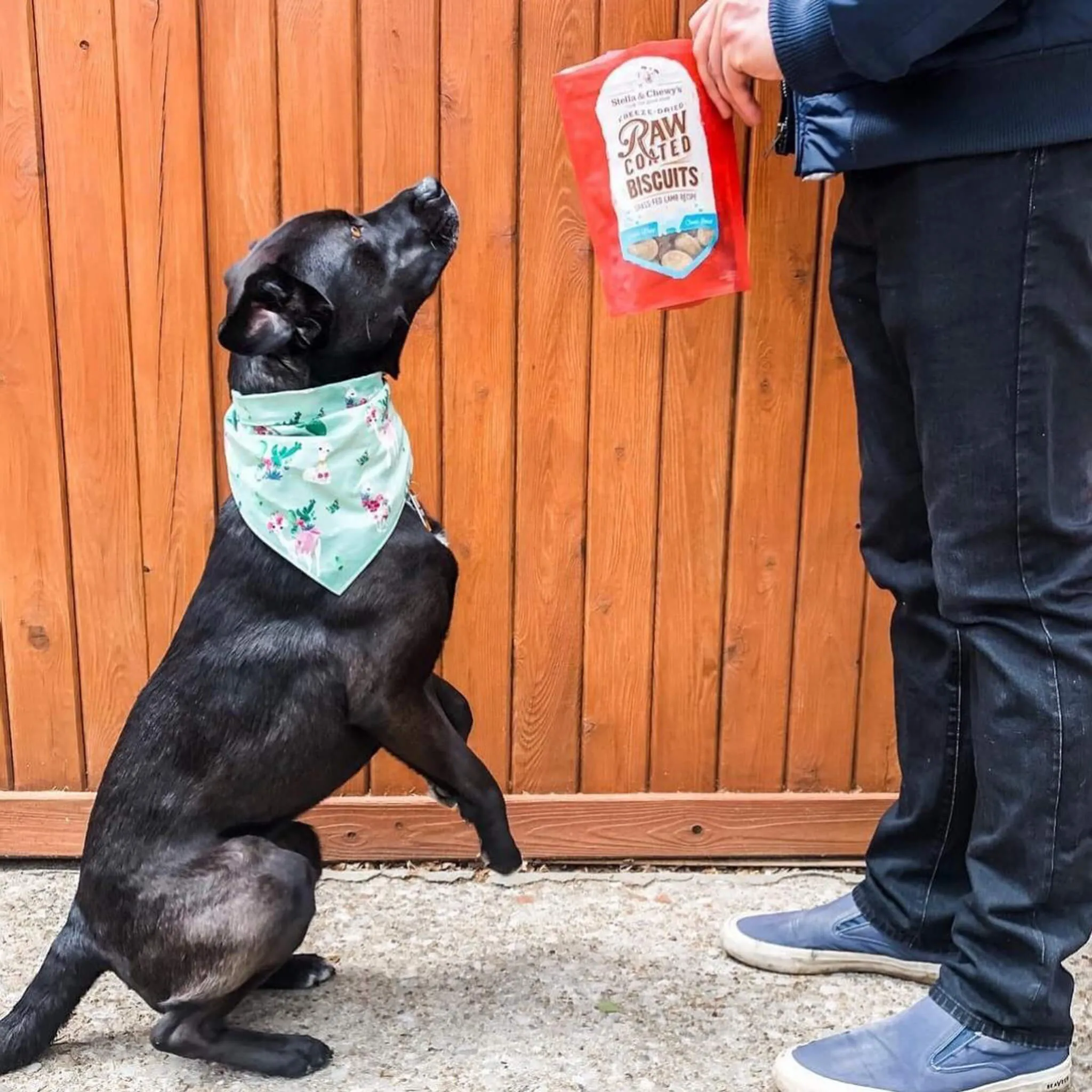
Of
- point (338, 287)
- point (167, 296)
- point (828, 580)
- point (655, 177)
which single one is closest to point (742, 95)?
point (655, 177)

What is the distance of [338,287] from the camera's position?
2.28 m

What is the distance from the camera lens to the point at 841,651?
298 centimetres

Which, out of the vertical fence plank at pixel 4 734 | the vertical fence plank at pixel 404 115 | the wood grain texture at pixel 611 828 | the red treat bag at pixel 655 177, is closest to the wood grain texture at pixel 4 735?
the vertical fence plank at pixel 4 734

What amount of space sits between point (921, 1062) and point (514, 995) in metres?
0.82

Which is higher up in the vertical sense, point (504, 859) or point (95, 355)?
point (95, 355)

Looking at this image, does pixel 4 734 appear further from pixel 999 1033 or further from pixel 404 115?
pixel 999 1033

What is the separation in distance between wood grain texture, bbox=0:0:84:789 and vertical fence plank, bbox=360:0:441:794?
2.29 feet

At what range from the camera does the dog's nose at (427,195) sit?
7.76ft

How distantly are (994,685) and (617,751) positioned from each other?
1.20m

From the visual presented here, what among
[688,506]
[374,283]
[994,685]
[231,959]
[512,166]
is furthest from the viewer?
[688,506]

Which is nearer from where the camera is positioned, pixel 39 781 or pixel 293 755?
pixel 293 755

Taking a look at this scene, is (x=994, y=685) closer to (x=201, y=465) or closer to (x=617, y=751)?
(x=617, y=751)

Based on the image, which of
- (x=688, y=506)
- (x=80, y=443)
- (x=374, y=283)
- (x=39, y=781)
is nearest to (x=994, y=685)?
(x=688, y=506)

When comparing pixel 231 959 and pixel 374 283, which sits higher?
pixel 374 283
